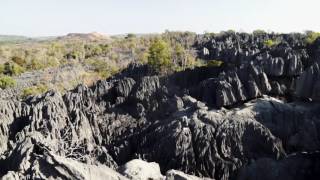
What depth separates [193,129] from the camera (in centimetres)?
3052

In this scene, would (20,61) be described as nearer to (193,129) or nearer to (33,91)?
(33,91)

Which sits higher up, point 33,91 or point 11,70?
point 33,91

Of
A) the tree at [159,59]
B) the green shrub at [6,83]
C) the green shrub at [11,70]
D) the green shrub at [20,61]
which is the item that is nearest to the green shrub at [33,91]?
the green shrub at [6,83]

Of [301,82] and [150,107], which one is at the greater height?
[301,82]

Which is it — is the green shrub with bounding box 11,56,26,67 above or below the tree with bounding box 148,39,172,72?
below

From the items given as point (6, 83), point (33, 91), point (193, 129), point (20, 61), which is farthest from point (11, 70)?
point (193, 129)

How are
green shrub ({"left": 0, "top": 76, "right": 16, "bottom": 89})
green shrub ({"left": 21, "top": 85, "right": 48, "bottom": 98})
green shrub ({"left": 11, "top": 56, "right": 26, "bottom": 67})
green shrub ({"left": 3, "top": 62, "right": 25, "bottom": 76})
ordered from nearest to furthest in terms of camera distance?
green shrub ({"left": 21, "top": 85, "right": 48, "bottom": 98}) → green shrub ({"left": 0, "top": 76, "right": 16, "bottom": 89}) → green shrub ({"left": 3, "top": 62, "right": 25, "bottom": 76}) → green shrub ({"left": 11, "top": 56, "right": 26, "bottom": 67})

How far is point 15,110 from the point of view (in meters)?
36.1

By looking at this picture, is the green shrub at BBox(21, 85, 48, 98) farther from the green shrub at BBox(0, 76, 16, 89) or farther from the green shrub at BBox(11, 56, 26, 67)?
the green shrub at BBox(11, 56, 26, 67)

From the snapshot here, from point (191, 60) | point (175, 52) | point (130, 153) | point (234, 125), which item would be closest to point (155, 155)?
point (130, 153)

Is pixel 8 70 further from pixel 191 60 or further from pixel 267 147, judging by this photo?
pixel 267 147

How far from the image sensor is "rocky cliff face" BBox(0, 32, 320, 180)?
75.7ft

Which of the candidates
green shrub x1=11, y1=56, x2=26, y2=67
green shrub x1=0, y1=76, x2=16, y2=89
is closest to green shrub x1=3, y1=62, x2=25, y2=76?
green shrub x1=11, y1=56, x2=26, y2=67

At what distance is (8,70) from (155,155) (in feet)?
198
